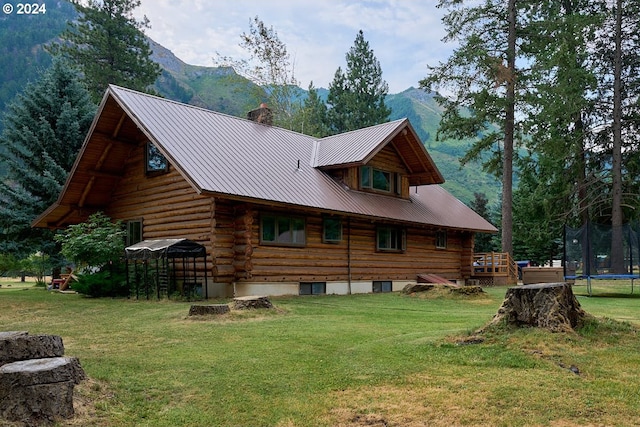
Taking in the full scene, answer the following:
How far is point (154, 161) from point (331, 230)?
6.78 m

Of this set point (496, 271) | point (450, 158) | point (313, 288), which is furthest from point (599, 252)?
point (450, 158)

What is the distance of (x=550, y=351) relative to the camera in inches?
247

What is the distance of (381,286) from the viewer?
70.1ft

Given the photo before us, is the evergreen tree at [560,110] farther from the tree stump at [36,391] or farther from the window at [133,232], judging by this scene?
the tree stump at [36,391]

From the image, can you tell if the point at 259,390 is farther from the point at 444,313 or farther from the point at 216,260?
the point at 216,260

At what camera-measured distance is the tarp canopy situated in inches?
572

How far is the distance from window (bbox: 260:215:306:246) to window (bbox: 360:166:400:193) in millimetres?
4690

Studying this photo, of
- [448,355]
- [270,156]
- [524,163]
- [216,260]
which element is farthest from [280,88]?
[448,355]

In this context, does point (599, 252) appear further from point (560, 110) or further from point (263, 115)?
point (263, 115)

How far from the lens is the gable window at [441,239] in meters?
25.0

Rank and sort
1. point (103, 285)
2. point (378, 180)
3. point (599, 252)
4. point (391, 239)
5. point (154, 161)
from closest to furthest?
point (103, 285)
point (154, 161)
point (599, 252)
point (391, 239)
point (378, 180)

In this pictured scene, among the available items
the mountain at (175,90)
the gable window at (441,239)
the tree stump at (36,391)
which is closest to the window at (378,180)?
the gable window at (441,239)

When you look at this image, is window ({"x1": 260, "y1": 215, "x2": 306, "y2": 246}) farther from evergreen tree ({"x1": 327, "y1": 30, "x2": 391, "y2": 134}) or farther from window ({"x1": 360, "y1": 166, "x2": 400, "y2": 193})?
evergreen tree ({"x1": 327, "y1": 30, "x2": 391, "y2": 134})

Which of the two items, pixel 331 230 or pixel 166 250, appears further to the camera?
pixel 331 230
